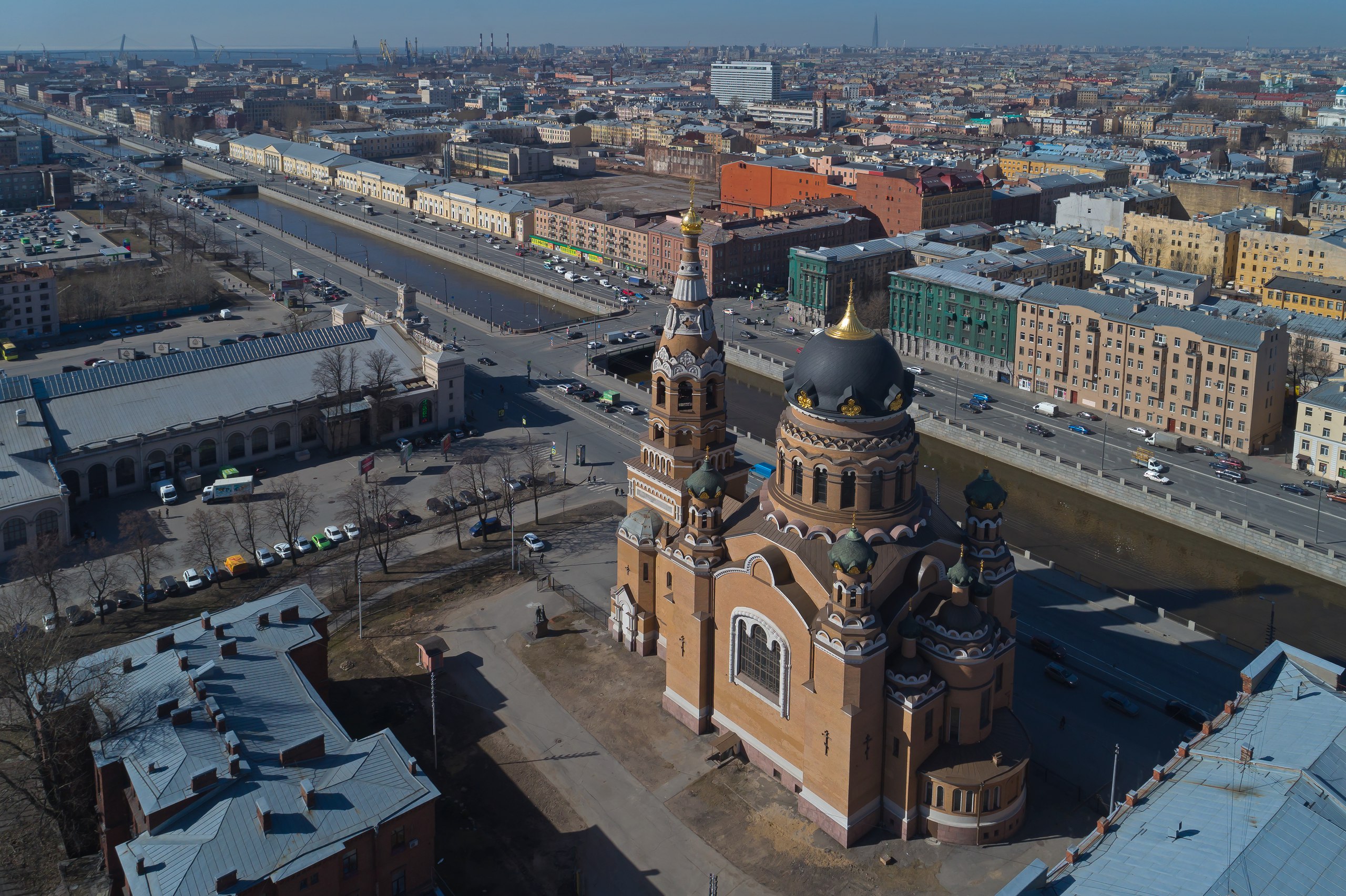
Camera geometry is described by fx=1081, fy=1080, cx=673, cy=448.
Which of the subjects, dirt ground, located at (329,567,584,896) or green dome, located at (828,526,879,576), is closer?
green dome, located at (828,526,879,576)

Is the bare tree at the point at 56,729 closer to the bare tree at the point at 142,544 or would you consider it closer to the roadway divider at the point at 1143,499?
the bare tree at the point at 142,544

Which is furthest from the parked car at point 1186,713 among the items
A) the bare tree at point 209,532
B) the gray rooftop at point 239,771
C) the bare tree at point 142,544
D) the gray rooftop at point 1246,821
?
the bare tree at point 142,544

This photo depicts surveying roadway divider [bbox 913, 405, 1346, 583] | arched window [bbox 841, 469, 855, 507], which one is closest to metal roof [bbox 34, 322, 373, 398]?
roadway divider [bbox 913, 405, 1346, 583]

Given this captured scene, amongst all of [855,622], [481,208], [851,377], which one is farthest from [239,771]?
[481,208]

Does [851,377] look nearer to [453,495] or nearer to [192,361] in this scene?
[453,495]

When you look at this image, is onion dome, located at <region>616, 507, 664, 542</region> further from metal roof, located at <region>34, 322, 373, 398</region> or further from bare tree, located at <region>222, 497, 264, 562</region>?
metal roof, located at <region>34, 322, 373, 398</region>
